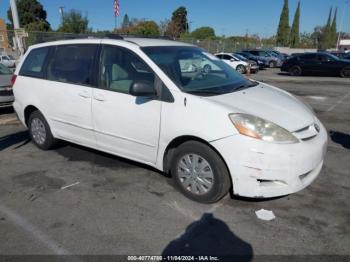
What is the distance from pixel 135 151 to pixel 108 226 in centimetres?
108

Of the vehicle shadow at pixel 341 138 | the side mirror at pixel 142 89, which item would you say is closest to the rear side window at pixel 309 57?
the vehicle shadow at pixel 341 138

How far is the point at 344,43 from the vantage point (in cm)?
9512

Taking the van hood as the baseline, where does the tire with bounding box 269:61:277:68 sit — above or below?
below

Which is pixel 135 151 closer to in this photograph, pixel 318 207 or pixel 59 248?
pixel 59 248

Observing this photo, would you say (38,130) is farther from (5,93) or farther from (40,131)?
(5,93)

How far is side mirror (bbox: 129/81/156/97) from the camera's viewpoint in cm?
347

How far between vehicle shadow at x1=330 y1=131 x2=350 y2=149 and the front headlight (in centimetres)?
308

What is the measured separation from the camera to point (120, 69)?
4.04 m

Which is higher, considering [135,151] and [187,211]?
[135,151]

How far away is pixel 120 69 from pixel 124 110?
1.93ft

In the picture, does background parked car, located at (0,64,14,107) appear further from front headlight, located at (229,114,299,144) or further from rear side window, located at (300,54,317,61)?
rear side window, located at (300,54,317,61)

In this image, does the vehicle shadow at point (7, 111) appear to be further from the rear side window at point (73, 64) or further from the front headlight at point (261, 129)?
the front headlight at point (261, 129)

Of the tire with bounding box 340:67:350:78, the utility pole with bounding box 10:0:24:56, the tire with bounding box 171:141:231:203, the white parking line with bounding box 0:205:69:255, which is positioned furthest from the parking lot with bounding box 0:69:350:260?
the tire with bounding box 340:67:350:78

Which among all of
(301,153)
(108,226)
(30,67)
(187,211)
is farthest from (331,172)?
(30,67)
